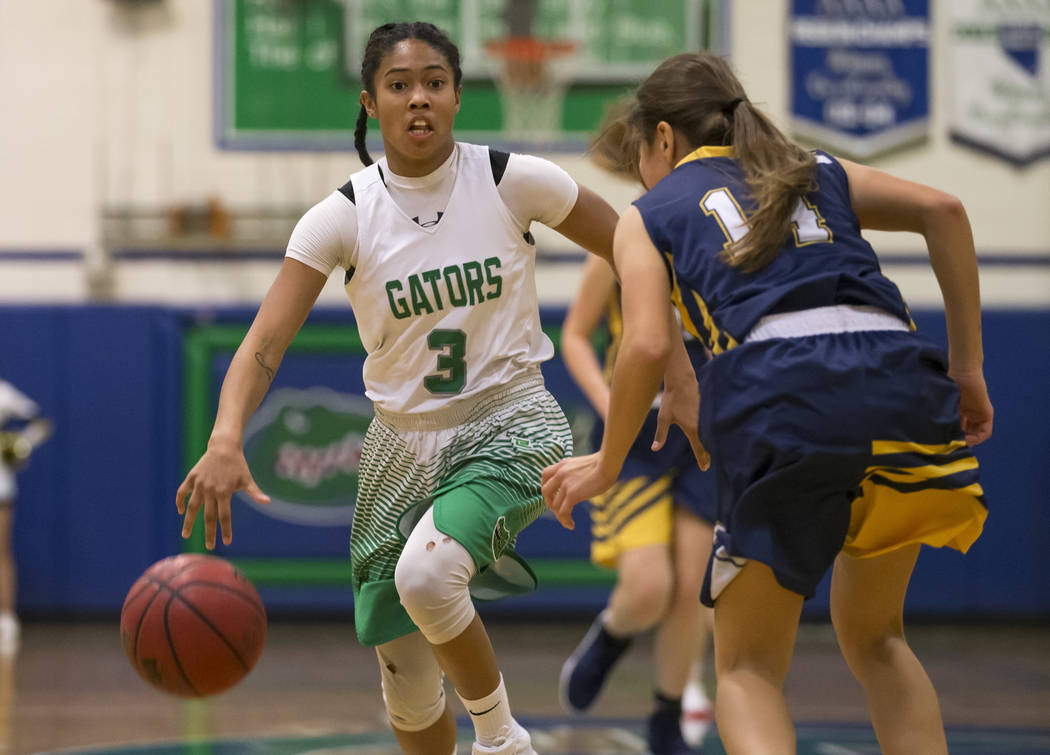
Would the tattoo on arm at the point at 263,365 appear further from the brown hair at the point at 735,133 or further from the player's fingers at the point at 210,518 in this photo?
the brown hair at the point at 735,133

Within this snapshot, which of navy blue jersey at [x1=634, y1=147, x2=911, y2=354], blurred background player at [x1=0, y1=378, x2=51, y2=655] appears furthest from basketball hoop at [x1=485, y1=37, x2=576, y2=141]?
navy blue jersey at [x1=634, y1=147, x2=911, y2=354]

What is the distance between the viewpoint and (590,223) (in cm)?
369

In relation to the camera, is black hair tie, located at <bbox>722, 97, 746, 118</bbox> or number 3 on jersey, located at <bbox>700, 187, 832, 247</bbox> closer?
number 3 on jersey, located at <bbox>700, 187, 832, 247</bbox>

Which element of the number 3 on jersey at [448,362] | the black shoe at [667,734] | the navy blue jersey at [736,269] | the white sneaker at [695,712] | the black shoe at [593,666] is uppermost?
the navy blue jersey at [736,269]

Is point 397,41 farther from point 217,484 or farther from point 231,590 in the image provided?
point 231,590

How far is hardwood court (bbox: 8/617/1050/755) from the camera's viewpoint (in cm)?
525

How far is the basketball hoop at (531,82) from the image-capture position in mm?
8820

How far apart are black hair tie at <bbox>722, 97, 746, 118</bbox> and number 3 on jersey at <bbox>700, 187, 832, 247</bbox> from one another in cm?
31

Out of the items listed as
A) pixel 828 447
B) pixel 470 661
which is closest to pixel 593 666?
pixel 470 661

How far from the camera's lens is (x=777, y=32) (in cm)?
916

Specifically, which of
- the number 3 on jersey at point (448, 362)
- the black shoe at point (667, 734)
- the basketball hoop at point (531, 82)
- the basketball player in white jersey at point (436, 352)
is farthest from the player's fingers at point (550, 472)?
the basketball hoop at point (531, 82)

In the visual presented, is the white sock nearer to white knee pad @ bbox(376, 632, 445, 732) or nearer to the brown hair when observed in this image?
white knee pad @ bbox(376, 632, 445, 732)

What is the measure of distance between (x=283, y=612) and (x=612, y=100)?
3.89 m

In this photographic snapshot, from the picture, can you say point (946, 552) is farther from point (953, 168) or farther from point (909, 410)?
point (909, 410)
